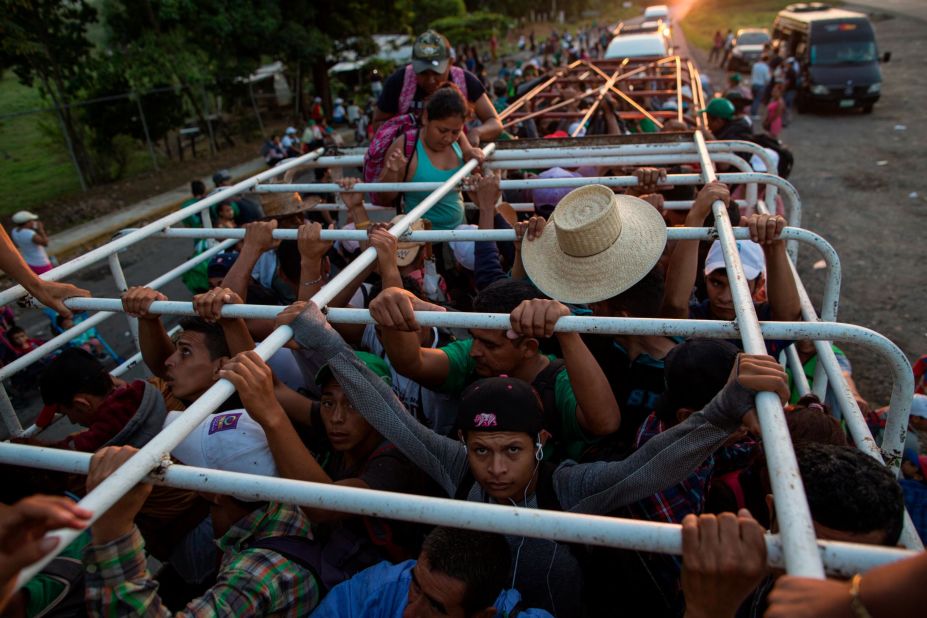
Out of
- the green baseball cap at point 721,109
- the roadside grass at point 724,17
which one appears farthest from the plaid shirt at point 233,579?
the roadside grass at point 724,17

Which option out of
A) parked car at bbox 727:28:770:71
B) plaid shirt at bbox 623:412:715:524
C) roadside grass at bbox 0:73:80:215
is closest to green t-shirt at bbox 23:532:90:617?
plaid shirt at bbox 623:412:715:524

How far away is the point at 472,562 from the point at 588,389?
673 millimetres

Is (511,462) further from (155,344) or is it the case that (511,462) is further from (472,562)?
(155,344)

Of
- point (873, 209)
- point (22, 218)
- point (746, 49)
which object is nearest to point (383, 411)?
point (22, 218)

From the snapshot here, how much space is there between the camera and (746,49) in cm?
2150

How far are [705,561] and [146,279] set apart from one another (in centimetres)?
883

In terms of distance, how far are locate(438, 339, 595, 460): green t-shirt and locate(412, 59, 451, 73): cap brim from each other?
238cm

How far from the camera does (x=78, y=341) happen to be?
5.48 metres

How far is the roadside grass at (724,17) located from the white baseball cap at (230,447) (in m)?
35.6

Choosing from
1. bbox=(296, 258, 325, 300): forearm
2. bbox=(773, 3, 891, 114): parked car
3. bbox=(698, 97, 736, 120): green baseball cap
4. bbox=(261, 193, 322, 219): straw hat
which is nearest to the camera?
bbox=(296, 258, 325, 300): forearm

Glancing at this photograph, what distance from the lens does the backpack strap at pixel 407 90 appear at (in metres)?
4.38

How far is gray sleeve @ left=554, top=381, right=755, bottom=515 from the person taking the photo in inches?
57.2

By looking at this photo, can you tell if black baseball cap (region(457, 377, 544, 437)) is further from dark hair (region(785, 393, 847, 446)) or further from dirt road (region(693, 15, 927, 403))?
dirt road (region(693, 15, 927, 403))

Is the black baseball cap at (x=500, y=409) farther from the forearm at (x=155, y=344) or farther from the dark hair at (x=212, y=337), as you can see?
the forearm at (x=155, y=344)
